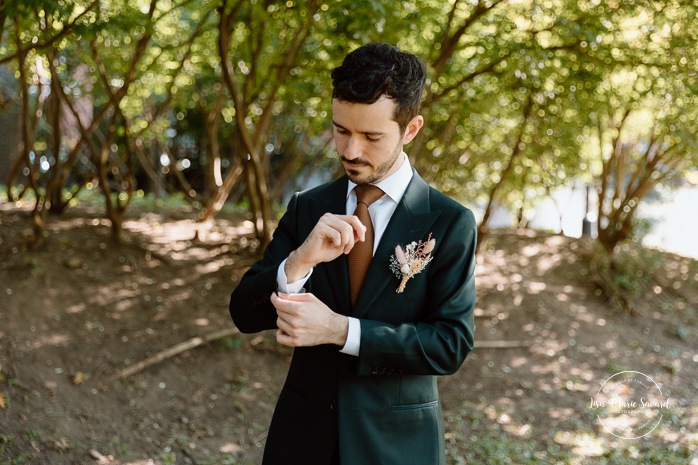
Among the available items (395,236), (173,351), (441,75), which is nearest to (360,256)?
(395,236)

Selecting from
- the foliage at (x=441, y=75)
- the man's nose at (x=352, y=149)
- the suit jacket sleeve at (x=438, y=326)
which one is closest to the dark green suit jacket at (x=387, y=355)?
the suit jacket sleeve at (x=438, y=326)

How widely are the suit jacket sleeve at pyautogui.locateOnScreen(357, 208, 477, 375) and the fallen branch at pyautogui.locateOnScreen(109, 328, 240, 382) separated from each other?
451 cm

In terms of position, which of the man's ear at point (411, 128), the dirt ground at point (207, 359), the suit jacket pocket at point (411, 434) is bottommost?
the dirt ground at point (207, 359)

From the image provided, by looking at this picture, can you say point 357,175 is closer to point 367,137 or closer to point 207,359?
point 367,137

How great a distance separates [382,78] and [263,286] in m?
0.69

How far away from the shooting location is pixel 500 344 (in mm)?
7582

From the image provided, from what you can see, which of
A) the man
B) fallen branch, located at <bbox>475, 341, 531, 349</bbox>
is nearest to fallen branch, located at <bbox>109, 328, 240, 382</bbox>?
fallen branch, located at <bbox>475, 341, 531, 349</bbox>

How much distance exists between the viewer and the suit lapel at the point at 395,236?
7.10ft

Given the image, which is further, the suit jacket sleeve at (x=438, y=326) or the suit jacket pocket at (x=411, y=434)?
the suit jacket pocket at (x=411, y=434)

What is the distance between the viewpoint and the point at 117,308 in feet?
22.4

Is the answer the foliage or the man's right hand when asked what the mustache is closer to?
the man's right hand

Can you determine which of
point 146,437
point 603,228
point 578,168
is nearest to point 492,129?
point 578,168

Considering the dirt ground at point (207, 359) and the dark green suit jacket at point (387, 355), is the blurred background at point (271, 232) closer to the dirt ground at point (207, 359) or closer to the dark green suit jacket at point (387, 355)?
the dirt ground at point (207, 359)

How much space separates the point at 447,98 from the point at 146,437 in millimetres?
4715
